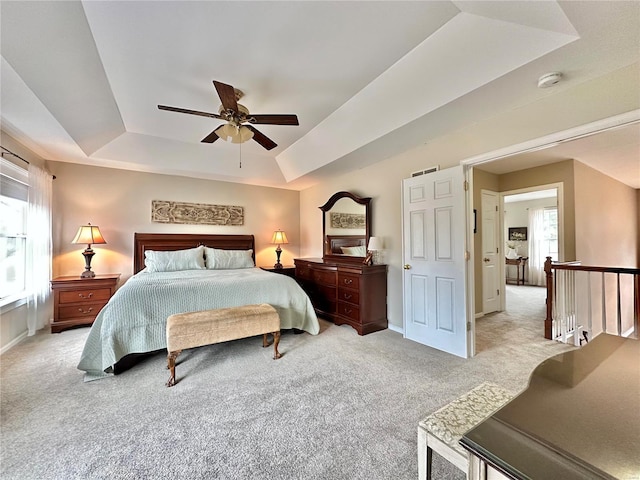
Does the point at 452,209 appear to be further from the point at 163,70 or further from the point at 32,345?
the point at 32,345

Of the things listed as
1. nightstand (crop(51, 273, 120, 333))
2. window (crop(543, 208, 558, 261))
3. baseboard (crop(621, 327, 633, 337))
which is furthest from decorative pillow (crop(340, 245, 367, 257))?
window (crop(543, 208, 558, 261))

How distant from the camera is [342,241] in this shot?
15.2 ft

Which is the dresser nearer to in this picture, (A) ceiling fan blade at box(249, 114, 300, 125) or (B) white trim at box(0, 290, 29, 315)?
(A) ceiling fan blade at box(249, 114, 300, 125)

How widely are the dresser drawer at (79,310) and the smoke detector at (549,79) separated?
565 cm

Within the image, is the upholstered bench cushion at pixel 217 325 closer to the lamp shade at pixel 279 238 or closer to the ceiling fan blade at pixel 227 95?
the ceiling fan blade at pixel 227 95

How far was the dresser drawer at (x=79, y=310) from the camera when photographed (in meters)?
3.71

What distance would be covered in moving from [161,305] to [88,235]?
2.25m

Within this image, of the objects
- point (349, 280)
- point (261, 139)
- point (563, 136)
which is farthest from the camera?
point (349, 280)

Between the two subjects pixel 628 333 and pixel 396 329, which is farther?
pixel 628 333

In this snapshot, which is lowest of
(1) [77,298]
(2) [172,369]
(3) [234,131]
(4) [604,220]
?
(2) [172,369]

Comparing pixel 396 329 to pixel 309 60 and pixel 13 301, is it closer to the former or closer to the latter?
pixel 309 60

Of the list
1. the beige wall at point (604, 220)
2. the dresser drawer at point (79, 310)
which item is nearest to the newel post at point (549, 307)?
the beige wall at point (604, 220)

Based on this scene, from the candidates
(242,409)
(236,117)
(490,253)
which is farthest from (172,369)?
(490,253)

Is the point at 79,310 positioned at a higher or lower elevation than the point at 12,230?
lower
